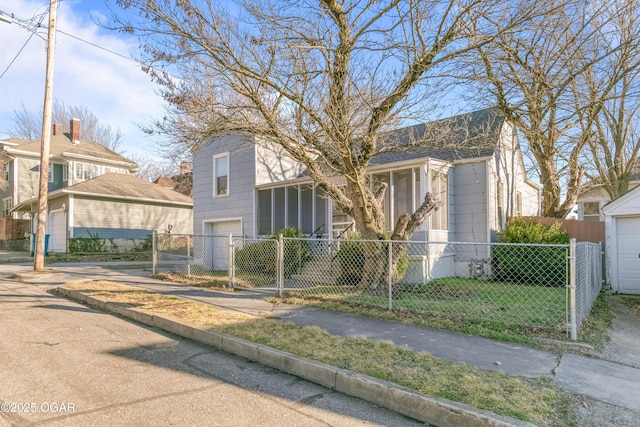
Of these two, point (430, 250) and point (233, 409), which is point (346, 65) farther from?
point (233, 409)

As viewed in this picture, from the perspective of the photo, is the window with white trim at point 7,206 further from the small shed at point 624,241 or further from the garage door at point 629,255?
the garage door at point 629,255

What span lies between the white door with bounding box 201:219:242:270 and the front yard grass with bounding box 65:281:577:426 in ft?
28.0

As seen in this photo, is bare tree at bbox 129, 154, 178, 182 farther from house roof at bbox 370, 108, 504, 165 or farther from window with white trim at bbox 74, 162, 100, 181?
house roof at bbox 370, 108, 504, 165

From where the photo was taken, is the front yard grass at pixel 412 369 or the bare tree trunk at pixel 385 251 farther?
the bare tree trunk at pixel 385 251

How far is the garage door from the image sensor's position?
386 inches

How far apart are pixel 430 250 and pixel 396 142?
9.79 feet

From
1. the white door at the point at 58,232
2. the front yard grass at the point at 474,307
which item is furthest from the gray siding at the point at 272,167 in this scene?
the white door at the point at 58,232

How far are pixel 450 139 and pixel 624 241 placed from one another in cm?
580

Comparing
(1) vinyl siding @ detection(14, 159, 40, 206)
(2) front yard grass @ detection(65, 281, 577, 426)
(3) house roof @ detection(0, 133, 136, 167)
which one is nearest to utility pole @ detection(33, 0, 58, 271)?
(2) front yard grass @ detection(65, 281, 577, 426)

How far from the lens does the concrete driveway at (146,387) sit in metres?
3.08

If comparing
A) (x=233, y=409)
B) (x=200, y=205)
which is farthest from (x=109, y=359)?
(x=200, y=205)

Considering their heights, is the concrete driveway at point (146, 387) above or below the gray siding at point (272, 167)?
below

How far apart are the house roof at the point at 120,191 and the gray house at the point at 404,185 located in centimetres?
825

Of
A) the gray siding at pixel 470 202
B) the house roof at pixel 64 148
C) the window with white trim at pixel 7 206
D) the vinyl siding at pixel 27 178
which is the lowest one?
the gray siding at pixel 470 202
